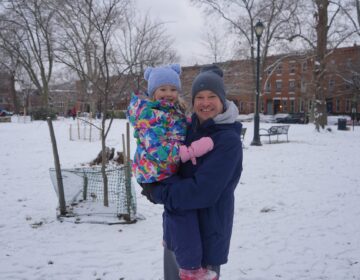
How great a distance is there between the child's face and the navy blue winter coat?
222 millimetres

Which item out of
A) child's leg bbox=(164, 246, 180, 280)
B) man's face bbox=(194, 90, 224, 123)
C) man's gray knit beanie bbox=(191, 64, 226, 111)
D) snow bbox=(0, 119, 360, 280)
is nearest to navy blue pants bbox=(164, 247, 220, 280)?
child's leg bbox=(164, 246, 180, 280)

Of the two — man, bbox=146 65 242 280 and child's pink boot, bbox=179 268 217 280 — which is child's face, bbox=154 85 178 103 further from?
child's pink boot, bbox=179 268 217 280

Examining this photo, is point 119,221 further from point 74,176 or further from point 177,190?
point 177,190

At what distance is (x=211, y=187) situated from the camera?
1.69 metres

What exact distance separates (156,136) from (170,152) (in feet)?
0.45

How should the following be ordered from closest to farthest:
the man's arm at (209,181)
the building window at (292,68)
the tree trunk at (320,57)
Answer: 1. the man's arm at (209,181)
2. the tree trunk at (320,57)
3. the building window at (292,68)

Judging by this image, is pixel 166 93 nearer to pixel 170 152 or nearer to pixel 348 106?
pixel 170 152

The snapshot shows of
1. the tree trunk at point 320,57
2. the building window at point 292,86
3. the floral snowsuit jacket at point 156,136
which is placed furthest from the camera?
the building window at point 292,86

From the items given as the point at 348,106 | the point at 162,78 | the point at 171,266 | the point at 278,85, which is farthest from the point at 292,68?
the point at 171,266

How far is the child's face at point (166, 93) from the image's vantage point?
2037 mm

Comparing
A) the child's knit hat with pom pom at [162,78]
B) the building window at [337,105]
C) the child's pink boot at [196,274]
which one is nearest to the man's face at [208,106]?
the child's knit hat with pom pom at [162,78]

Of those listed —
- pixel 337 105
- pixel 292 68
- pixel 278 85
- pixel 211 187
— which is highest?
pixel 292 68

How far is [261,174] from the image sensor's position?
8.26 m

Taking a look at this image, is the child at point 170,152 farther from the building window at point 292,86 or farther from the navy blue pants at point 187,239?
the building window at point 292,86
